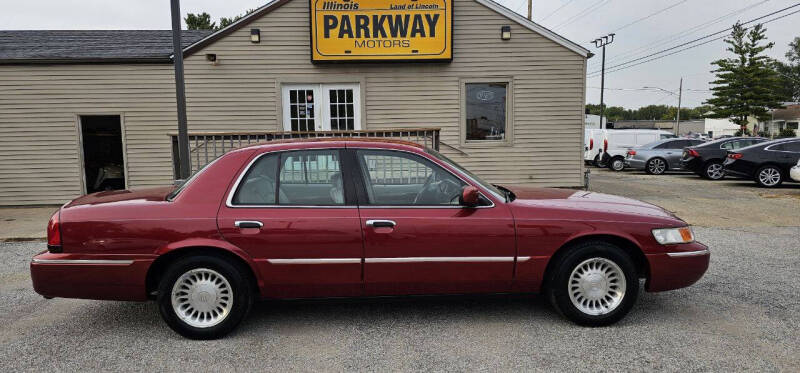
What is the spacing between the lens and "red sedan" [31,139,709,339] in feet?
12.0

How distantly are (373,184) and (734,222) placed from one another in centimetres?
737

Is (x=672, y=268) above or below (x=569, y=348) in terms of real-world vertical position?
above

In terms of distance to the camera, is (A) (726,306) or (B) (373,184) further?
(A) (726,306)

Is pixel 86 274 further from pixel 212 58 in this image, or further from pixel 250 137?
pixel 212 58

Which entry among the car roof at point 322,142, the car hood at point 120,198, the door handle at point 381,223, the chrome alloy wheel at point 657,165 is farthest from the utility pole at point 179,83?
the chrome alloy wheel at point 657,165

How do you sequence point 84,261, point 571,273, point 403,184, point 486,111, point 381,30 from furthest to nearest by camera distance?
1. point 486,111
2. point 381,30
3. point 403,184
4. point 571,273
5. point 84,261

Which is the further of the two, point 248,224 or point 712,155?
point 712,155

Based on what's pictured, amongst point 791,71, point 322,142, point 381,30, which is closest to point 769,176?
point 381,30

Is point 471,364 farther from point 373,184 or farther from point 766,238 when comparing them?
point 766,238

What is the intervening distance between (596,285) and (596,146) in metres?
19.8

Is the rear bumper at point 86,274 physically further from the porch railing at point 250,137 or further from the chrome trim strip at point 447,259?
the porch railing at point 250,137

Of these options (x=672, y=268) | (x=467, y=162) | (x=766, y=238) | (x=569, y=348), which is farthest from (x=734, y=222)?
(x=569, y=348)

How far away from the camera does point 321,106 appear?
36.3 feet

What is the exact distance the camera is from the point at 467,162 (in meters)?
11.3
